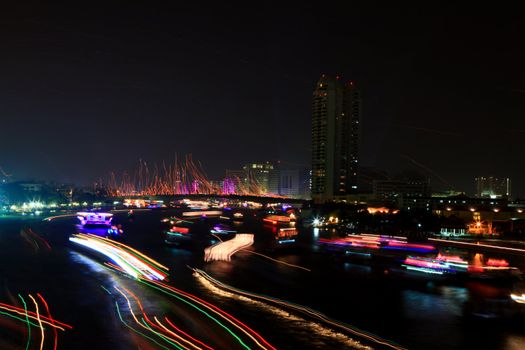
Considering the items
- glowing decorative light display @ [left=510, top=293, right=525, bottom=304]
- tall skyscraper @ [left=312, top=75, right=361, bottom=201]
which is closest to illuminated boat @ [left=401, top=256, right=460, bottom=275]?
glowing decorative light display @ [left=510, top=293, right=525, bottom=304]

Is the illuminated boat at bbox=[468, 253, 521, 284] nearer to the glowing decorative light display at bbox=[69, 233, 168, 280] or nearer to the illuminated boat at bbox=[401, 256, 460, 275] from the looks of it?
the illuminated boat at bbox=[401, 256, 460, 275]

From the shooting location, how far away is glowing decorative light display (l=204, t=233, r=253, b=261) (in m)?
18.1

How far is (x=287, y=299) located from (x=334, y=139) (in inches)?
1812

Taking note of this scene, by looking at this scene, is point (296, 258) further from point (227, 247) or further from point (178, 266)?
point (178, 266)

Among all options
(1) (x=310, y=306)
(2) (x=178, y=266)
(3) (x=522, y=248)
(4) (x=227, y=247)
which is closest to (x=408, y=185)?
(3) (x=522, y=248)

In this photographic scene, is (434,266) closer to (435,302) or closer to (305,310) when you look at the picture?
(435,302)

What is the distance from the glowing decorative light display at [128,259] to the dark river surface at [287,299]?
46 centimetres

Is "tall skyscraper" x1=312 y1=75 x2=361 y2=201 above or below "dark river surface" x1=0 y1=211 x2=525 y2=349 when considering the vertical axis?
above

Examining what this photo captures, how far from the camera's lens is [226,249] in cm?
1981

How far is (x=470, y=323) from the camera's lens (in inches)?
387

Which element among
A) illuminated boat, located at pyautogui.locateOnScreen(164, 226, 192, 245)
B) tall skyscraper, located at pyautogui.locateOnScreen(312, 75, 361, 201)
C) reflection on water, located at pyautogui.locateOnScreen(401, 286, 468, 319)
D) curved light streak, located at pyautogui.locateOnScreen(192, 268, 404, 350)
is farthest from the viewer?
tall skyscraper, located at pyautogui.locateOnScreen(312, 75, 361, 201)

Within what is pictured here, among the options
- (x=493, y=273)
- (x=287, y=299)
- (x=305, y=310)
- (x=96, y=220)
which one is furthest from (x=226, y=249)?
(x=96, y=220)

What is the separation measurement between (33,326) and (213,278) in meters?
5.76

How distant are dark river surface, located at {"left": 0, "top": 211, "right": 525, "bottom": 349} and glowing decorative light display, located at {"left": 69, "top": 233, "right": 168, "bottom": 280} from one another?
0.46 meters
